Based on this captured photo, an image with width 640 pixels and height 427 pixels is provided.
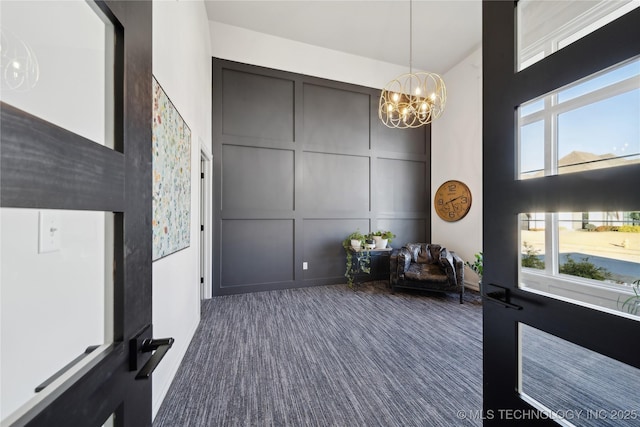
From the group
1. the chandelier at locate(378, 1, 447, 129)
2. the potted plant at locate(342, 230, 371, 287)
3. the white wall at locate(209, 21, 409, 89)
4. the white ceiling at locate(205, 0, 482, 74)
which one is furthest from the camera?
the potted plant at locate(342, 230, 371, 287)

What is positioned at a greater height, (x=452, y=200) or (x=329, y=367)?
(x=452, y=200)

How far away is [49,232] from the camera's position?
0.55 m

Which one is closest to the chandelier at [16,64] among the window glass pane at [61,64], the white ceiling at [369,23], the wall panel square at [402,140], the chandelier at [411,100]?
the window glass pane at [61,64]

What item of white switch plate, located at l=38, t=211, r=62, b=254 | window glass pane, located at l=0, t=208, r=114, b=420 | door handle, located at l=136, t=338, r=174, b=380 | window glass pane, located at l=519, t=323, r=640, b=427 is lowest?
window glass pane, located at l=519, t=323, r=640, b=427

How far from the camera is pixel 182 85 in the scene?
7.26 ft

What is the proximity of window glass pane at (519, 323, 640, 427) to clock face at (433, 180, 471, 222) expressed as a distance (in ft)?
12.3

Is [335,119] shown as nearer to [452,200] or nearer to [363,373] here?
[452,200]

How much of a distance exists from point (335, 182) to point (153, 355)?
159 inches

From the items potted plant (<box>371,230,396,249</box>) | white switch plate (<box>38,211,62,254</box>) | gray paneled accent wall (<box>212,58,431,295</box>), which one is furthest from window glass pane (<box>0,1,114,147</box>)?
potted plant (<box>371,230,396,249</box>)

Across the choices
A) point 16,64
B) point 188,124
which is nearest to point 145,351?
point 16,64

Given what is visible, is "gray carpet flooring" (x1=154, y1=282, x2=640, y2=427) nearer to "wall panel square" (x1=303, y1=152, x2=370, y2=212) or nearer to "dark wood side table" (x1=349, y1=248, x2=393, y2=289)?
"dark wood side table" (x1=349, y1=248, x2=393, y2=289)

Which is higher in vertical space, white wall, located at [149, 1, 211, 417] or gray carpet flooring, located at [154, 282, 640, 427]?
white wall, located at [149, 1, 211, 417]

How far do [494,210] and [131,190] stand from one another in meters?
1.35

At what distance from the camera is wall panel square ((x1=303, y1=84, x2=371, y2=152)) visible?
4379 mm
